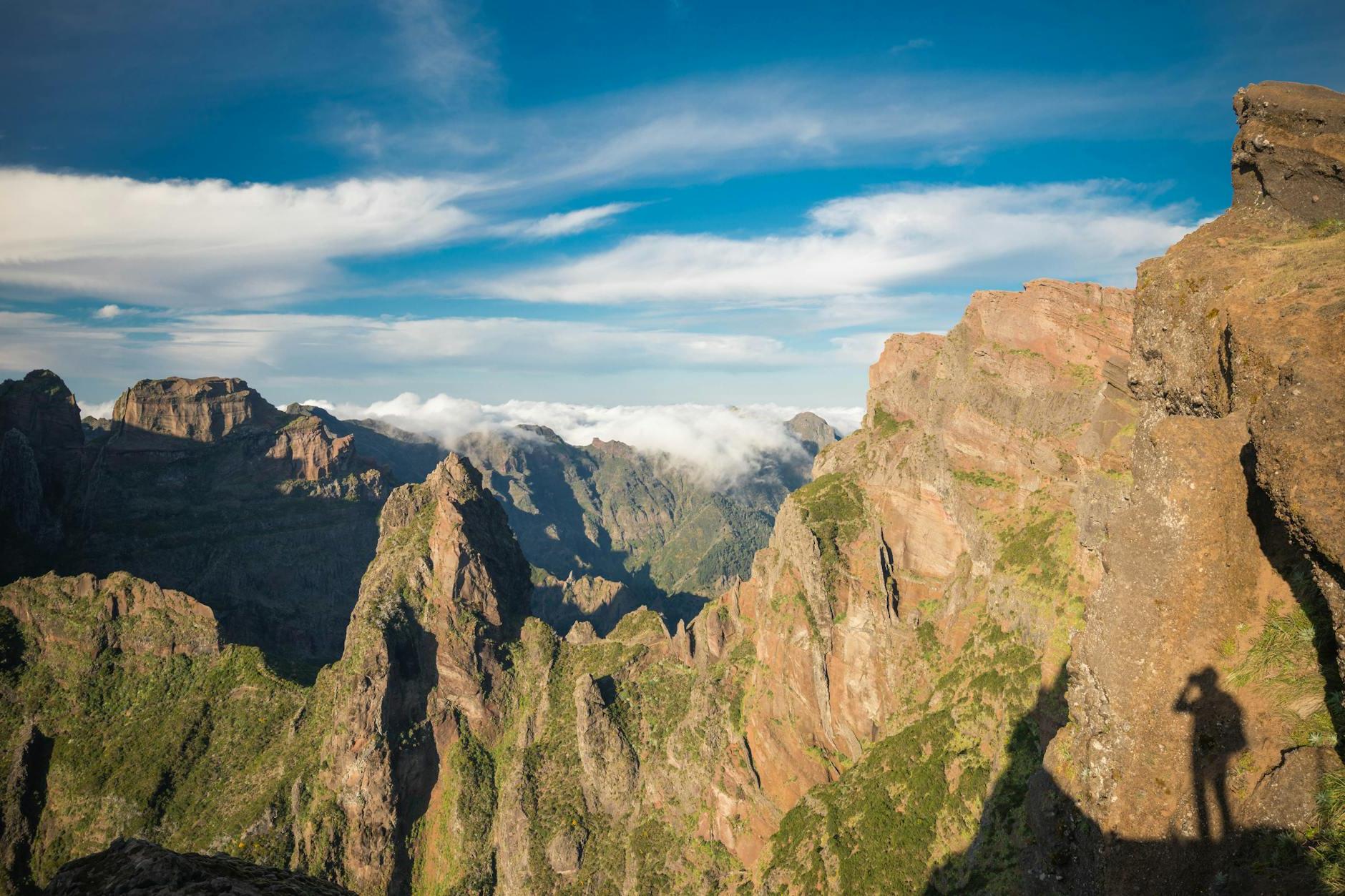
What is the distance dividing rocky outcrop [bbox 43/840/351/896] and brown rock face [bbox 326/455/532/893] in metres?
113

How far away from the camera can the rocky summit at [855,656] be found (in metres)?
18.9

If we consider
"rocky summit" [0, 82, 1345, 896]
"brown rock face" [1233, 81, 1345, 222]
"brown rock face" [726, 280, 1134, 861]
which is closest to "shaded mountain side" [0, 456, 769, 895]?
"rocky summit" [0, 82, 1345, 896]

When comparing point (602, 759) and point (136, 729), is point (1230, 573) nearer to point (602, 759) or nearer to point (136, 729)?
point (602, 759)

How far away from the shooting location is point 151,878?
416 inches

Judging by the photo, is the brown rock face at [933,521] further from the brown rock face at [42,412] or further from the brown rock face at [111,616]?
the brown rock face at [42,412]

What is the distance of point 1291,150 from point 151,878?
146 ft

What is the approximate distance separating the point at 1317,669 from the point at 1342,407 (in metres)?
8.41

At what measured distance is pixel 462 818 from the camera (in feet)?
364

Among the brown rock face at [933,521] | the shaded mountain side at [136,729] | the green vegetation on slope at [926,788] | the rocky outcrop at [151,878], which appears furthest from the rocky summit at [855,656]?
the shaded mountain side at [136,729]

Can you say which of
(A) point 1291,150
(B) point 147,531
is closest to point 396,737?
(B) point 147,531

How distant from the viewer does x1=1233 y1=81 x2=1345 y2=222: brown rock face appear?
24.8m

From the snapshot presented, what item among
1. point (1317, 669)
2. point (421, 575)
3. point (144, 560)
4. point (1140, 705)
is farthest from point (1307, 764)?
point (144, 560)

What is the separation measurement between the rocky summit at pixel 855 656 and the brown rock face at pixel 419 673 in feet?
2.33

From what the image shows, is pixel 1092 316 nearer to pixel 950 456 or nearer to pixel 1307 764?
pixel 950 456
